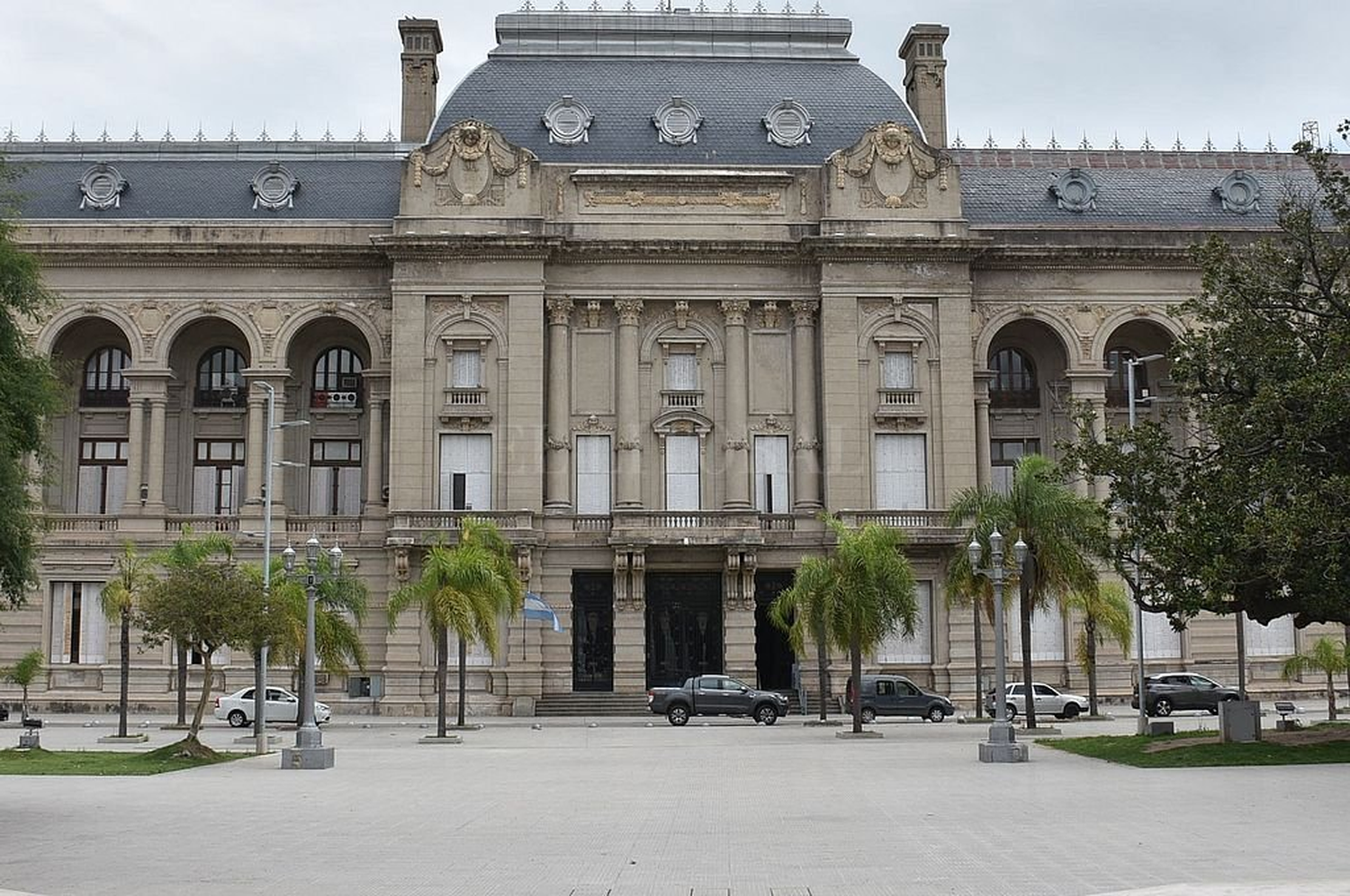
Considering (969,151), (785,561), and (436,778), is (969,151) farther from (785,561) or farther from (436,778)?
(436,778)

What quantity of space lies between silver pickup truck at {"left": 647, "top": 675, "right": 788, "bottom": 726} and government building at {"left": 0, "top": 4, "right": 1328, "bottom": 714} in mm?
5284

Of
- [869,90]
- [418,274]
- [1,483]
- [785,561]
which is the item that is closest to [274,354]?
[418,274]

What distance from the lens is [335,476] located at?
2491 inches

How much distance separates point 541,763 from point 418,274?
29278mm

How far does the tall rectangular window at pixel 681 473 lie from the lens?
197 feet

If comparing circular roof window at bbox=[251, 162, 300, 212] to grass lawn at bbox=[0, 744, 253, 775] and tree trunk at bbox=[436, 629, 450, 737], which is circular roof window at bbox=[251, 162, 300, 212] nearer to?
tree trunk at bbox=[436, 629, 450, 737]

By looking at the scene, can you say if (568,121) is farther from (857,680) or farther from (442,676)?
(857,680)

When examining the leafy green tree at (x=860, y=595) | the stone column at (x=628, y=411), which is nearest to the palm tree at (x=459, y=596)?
the leafy green tree at (x=860, y=595)

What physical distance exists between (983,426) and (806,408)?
750cm

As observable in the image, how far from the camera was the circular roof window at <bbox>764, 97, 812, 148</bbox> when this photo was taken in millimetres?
62031

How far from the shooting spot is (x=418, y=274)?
5941 centimetres

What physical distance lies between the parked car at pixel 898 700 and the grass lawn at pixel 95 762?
22.8m

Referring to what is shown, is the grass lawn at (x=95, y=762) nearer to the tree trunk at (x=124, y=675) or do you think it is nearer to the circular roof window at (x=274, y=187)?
the tree trunk at (x=124, y=675)

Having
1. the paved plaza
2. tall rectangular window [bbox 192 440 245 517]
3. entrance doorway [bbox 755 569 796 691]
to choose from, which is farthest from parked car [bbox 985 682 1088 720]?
tall rectangular window [bbox 192 440 245 517]
